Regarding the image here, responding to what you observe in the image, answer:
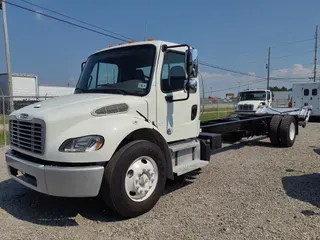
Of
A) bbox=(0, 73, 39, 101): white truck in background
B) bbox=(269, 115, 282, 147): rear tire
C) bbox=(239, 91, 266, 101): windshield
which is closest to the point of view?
bbox=(269, 115, 282, 147): rear tire

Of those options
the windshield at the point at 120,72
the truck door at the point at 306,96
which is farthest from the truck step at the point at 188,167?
the truck door at the point at 306,96

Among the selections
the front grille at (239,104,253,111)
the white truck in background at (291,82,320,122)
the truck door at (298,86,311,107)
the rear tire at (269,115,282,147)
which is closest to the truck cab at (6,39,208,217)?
the rear tire at (269,115,282,147)

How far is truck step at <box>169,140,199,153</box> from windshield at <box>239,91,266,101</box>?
46.0 ft

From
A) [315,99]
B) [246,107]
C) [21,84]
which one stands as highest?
[21,84]

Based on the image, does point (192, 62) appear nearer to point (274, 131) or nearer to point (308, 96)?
point (274, 131)

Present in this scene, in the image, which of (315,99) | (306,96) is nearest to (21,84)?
(306,96)

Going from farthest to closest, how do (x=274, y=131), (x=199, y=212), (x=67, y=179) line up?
1. (x=274, y=131)
2. (x=199, y=212)
3. (x=67, y=179)

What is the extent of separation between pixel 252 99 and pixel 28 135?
54.1ft

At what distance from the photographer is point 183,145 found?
16.6 ft

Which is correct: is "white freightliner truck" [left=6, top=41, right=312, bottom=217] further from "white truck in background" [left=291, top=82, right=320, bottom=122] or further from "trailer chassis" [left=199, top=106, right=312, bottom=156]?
Answer: "white truck in background" [left=291, top=82, right=320, bottom=122]

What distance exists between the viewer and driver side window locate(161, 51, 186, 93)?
462 centimetres

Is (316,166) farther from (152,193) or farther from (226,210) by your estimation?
(152,193)

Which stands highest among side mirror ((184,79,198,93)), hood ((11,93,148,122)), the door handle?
side mirror ((184,79,198,93))

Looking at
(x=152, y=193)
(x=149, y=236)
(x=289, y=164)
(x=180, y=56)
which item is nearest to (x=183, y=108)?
(x=180, y=56)
